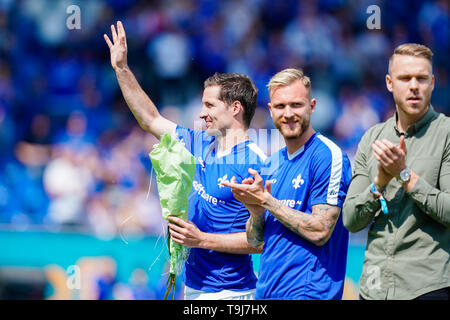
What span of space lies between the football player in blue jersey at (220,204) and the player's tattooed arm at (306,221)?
2.45 ft

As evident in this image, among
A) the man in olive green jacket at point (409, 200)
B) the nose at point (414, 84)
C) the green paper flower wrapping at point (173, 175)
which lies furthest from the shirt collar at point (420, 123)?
the green paper flower wrapping at point (173, 175)

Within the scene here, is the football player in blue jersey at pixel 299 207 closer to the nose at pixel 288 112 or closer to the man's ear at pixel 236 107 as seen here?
the nose at pixel 288 112

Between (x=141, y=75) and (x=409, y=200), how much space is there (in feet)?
24.7

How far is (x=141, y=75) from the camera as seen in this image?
10.2m

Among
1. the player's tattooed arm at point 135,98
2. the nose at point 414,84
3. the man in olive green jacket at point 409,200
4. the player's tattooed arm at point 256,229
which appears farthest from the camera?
the player's tattooed arm at point 135,98

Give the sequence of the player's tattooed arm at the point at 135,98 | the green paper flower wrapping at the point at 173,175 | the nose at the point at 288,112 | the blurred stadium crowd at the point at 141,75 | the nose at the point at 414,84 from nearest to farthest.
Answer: the nose at the point at 414,84 → the nose at the point at 288,112 → the green paper flower wrapping at the point at 173,175 → the player's tattooed arm at the point at 135,98 → the blurred stadium crowd at the point at 141,75

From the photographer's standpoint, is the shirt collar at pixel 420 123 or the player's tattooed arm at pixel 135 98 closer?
the shirt collar at pixel 420 123

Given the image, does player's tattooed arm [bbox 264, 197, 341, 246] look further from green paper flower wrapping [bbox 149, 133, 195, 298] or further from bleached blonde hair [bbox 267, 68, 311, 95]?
green paper flower wrapping [bbox 149, 133, 195, 298]

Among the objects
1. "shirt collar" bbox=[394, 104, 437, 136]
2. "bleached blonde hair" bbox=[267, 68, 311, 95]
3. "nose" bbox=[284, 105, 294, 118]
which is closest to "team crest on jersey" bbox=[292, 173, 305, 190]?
"nose" bbox=[284, 105, 294, 118]

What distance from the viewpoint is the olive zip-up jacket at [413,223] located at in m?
3.11

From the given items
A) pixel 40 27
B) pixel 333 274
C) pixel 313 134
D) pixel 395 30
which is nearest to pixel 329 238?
pixel 333 274

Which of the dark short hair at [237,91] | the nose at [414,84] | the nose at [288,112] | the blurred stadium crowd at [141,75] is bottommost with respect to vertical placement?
the nose at [288,112]

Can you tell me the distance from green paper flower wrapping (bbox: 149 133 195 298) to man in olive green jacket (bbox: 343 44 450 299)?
1.19 metres

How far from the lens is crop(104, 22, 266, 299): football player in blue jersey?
424cm
